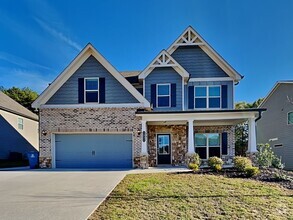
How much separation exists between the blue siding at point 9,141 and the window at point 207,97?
52.3ft

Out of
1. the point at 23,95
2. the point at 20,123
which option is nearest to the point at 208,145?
Result: the point at 20,123

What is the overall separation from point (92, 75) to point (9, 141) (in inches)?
467

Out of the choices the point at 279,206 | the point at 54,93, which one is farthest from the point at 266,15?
the point at 54,93

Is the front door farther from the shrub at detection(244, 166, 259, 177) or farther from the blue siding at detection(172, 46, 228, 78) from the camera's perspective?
the shrub at detection(244, 166, 259, 177)

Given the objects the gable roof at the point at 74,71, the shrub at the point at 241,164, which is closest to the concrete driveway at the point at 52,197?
the shrub at the point at 241,164

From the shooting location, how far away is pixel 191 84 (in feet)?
61.9

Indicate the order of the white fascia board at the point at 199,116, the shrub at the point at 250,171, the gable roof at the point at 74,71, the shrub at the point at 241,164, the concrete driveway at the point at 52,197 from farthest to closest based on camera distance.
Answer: the gable roof at the point at 74,71 → the white fascia board at the point at 199,116 → the shrub at the point at 241,164 → the shrub at the point at 250,171 → the concrete driveway at the point at 52,197

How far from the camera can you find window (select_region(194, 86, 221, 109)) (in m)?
18.5

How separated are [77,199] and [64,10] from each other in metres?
12.8

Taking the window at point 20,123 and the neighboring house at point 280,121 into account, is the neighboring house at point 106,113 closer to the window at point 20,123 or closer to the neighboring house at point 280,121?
the neighboring house at point 280,121

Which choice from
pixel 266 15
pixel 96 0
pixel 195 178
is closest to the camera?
pixel 195 178

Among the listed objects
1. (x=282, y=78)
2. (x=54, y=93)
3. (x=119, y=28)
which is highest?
(x=119, y=28)

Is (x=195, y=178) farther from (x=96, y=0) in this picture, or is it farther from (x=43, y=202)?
(x=96, y=0)

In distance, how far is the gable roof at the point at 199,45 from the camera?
733 inches
